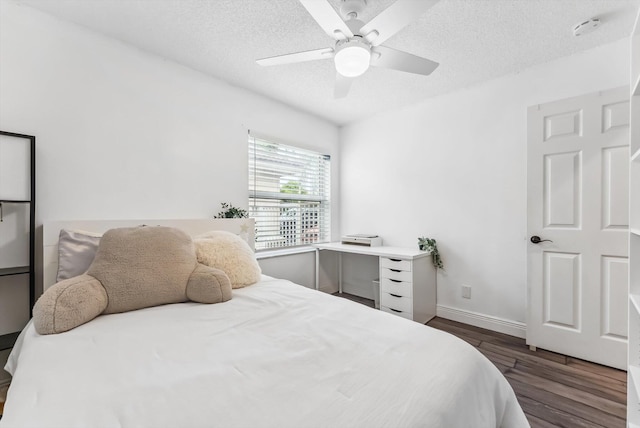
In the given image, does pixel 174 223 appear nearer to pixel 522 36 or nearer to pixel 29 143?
pixel 29 143

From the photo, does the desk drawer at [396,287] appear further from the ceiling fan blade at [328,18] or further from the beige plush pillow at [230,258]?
the ceiling fan blade at [328,18]

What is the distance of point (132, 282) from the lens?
1366mm

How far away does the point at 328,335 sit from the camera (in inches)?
41.7

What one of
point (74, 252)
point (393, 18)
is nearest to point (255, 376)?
→ point (74, 252)

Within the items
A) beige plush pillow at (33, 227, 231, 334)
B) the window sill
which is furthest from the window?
beige plush pillow at (33, 227, 231, 334)

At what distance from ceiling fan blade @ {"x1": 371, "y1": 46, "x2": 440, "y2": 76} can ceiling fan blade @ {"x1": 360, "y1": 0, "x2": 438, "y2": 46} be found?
0.11 m

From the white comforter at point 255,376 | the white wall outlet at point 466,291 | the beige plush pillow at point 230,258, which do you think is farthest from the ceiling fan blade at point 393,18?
the white wall outlet at point 466,291

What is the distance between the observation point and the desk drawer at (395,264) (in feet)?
8.38

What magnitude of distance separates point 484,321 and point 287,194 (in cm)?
244

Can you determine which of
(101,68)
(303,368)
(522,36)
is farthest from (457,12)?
(101,68)

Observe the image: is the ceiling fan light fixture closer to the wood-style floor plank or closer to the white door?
the white door

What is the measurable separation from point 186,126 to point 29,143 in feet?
3.24

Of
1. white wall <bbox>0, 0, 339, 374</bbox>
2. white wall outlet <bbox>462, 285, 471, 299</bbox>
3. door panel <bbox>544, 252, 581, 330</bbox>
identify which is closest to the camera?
white wall <bbox>0, 0, 339, 374</bbox>

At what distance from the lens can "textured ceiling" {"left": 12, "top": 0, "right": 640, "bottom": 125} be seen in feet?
5.39
